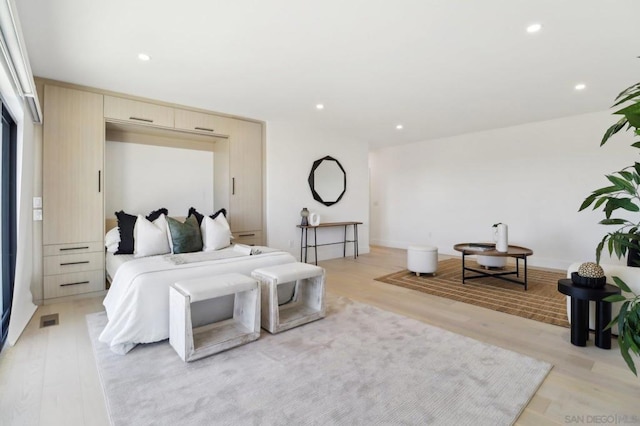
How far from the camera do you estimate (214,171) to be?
511 cm

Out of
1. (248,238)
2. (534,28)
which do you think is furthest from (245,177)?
(534,28)

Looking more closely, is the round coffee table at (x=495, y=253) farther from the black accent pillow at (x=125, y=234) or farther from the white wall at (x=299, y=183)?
the black accent pillow at (x=125, y=234)

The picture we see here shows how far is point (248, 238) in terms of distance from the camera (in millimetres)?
5105

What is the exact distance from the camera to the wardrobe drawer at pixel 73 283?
349cm

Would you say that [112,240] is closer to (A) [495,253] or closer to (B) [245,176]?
(B) [245,176]

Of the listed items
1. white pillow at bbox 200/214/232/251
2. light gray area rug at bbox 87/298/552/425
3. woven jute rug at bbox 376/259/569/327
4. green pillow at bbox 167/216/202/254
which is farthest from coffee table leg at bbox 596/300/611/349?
green pillow at bbox 167/216/202/254

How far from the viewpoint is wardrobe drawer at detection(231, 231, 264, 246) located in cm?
495

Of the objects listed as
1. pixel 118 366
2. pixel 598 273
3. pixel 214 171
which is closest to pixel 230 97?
pixel 214 171

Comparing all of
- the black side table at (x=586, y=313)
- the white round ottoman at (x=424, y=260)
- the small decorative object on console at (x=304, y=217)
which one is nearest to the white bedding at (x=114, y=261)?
the small decorative object on console at (x=304, y=217)

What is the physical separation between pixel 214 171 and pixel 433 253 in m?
3.75

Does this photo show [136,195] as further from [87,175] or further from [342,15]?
[342,15]

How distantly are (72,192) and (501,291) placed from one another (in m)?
5.40

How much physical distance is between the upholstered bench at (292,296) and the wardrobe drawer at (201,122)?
2.69 meters

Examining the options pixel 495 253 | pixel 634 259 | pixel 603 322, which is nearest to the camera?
pixel 603 322
